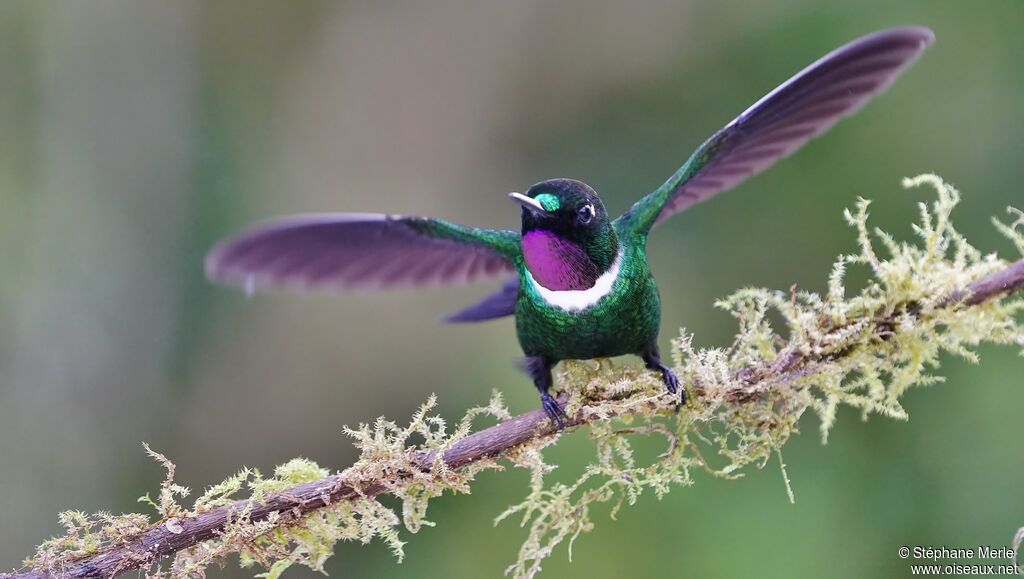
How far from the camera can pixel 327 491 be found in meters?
2.12

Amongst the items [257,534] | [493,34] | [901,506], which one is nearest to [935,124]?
[901,506]

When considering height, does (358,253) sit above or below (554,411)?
above

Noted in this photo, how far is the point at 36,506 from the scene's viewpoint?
19.7 ft

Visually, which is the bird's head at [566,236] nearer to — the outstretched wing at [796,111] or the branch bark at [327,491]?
the outstretched wing at [796,111]

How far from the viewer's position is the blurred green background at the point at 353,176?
5.05 m

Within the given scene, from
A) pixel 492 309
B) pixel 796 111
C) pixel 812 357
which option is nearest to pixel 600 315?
pixel 812 357

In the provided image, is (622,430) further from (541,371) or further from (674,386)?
(541,371)

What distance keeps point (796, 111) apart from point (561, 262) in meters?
0.85

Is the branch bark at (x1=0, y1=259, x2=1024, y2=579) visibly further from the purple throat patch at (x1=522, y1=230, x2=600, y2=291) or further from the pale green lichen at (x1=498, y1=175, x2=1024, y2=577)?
the purple throat patch at (x1=522, y1=230, x2=600, y2=291)

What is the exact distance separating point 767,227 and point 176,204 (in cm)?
→ 379

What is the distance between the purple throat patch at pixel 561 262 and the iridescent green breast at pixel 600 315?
3 centimetres

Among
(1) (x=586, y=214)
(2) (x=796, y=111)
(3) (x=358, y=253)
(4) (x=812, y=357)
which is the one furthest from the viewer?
(3) (x=358, y=253)

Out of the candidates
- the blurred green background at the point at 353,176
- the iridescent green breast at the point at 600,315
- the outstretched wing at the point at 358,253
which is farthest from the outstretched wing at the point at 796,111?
the blurred green background at the point at 353,176

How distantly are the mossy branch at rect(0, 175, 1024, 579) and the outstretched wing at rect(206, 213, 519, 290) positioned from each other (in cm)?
65
